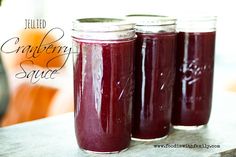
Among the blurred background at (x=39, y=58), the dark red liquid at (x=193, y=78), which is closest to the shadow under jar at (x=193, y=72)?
the dark red liquid at (x=193, y=78)

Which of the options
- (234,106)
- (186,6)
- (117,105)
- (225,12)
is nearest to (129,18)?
(117,105)

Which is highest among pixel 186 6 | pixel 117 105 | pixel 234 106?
pixel 186 6

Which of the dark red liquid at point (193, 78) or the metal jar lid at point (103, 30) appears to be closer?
the metal jar lid at point (103, 30)

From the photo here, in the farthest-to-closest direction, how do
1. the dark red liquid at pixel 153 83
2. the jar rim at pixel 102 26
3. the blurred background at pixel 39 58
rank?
1. the blurred background at pixel 39 58
2. the dark red liquid at pixel 153 83
3. the jar rim at pixel 102 26

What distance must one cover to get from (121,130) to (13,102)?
351mm

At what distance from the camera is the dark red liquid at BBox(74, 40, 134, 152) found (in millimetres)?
825

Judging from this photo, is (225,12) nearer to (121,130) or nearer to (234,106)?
(234,106)

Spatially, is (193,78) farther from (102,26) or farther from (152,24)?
(102,26)

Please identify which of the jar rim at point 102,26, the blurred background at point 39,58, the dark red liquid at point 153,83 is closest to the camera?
the jar rim at point 102,26

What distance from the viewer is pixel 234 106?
1.27 meters

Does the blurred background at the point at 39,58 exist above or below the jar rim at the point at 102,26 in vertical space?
below

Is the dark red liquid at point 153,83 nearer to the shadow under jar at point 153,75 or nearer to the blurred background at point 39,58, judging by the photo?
the shadow under jar at point 153,75

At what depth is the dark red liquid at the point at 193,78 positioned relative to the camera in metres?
1.01

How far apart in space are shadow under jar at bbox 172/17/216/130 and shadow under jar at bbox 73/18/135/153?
7.3 inches
